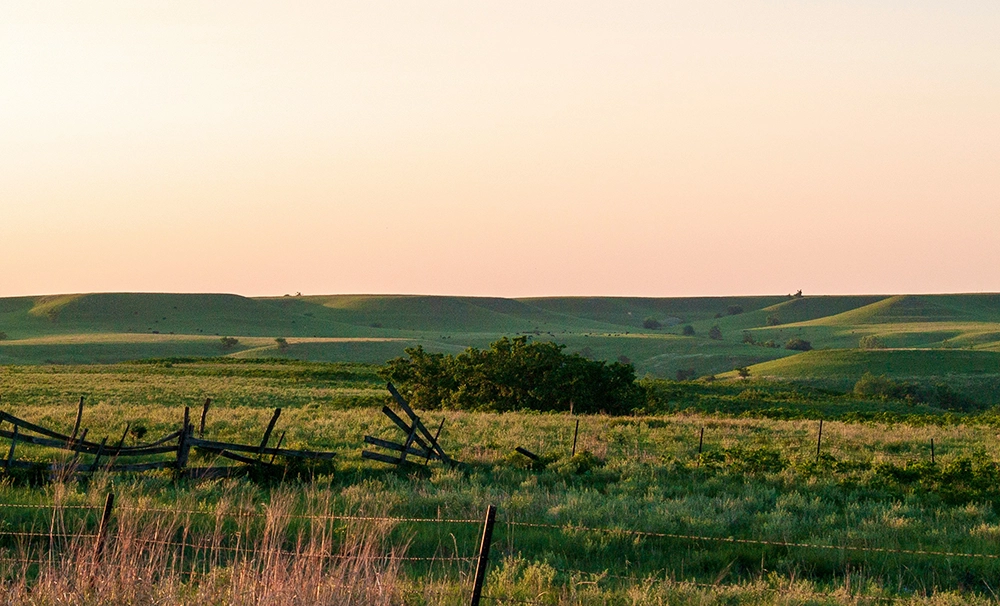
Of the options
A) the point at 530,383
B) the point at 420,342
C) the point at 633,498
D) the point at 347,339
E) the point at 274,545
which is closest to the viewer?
the point at 274,545

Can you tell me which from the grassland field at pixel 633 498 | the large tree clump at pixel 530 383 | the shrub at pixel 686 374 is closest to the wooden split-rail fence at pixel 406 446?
the grassland field at pixel 633 498

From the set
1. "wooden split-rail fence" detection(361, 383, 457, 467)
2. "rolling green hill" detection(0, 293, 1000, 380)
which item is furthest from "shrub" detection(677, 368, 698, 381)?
"wooden split-rail fence" detection(361, 383, 457, 467)

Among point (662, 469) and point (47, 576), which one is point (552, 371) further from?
point (47, 576)

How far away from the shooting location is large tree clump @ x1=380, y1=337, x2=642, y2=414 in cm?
4075

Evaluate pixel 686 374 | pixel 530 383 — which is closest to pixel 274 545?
pixel 530 383

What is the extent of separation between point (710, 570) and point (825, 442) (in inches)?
641

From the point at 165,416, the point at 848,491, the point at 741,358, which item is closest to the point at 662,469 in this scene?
the point at 848,491

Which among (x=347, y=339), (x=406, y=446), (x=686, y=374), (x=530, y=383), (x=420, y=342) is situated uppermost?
(x=406, y=446)

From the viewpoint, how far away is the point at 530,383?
41531mm

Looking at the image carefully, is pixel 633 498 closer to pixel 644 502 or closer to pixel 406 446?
pixel 644 502

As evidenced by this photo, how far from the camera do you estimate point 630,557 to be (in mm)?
12258

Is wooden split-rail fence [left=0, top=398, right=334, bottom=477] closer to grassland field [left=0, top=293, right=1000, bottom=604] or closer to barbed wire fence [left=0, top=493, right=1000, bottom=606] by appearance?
grassland field [left=0, top=293, right=1000, bottom=604]

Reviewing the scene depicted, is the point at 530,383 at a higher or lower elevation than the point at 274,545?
lower

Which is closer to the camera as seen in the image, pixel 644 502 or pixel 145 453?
pixel 644 502
